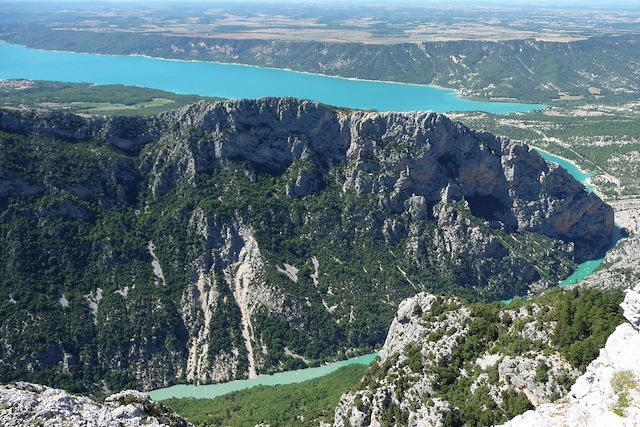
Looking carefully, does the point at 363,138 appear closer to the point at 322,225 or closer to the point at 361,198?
the point at 361,198

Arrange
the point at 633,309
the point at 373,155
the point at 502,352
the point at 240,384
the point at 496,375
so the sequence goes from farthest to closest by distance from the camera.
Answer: the point at 373,155 < the point at 240,384 < the point at 502,352 < the point at 496,375 < the point at 633,309

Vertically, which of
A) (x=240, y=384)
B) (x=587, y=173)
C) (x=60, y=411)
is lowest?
(x=240, y=384)

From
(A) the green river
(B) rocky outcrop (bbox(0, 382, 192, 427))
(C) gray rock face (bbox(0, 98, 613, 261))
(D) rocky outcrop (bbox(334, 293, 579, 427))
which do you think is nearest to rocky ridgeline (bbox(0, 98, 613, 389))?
(C) gray rock face (bbox(0, 98, 613, 261))

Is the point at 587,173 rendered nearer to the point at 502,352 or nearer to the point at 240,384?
the point at 240,384

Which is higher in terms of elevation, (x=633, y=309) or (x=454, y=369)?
(x=633, y=309)

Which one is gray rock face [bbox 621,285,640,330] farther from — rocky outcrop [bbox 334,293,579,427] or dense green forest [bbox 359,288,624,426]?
rocky outcrop [bbox 334,293,579,427]

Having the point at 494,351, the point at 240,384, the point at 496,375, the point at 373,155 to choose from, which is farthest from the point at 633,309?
the point at 373,155

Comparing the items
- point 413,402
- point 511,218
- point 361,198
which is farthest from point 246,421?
point 511,218
